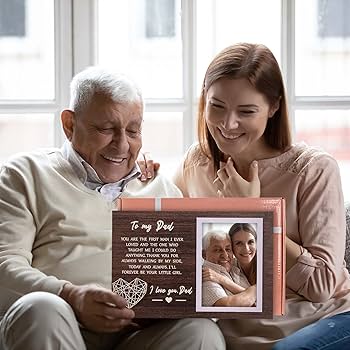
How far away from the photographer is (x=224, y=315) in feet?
6.57

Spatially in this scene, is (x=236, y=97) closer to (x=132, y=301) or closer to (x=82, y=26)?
(x=132, y=301)

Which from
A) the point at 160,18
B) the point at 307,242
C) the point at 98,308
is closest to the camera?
the point at 98,308

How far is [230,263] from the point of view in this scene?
2021 millimetres

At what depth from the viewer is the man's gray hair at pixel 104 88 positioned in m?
2.26

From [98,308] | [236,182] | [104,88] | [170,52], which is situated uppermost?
[170,52]

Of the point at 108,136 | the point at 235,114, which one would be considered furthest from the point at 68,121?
the point at 235,114

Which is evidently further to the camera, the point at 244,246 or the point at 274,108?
the point at 274,108

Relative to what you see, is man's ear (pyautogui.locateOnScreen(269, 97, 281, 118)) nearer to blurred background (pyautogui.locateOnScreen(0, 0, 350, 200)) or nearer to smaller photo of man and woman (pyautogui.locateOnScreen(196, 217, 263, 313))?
smaller photo of man and woman (pyautogui.locateOnScreen(196, 217, 263, 313))

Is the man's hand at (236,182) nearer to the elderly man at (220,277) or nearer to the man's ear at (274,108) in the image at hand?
the man's ear at (274,108)

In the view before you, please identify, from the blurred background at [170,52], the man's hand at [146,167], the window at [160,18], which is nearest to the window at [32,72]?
the blurred background at [170,52]

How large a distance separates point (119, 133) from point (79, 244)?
0.30m

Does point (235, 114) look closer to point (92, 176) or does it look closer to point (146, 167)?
point (146, 167)

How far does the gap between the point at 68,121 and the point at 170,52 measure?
76 centimetres

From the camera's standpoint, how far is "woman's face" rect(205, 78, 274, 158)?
2307mm
